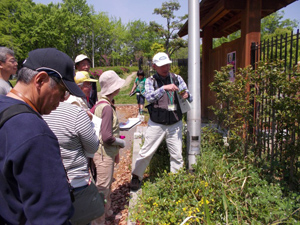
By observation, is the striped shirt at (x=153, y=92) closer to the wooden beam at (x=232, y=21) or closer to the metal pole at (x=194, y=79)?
the metal pole at (x=194, y=79)

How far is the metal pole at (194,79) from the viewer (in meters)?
3.55

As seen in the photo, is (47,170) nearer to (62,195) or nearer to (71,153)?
(62,195)

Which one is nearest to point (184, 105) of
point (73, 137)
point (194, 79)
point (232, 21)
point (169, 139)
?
point (194, 79)

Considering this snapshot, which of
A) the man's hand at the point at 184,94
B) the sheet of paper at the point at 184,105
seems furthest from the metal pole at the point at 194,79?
the man's hand at the point at 184,94

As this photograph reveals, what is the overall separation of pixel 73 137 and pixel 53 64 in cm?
93

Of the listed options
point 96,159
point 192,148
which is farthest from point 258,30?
point 96,159

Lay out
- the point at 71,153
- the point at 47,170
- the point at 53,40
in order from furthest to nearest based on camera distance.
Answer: the point at 53,40 < the point at 71,153 < the point at 47,170

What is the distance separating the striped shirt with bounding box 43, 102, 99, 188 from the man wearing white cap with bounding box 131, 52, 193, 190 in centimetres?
153

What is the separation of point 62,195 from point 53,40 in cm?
5231

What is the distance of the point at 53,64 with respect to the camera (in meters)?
1.33

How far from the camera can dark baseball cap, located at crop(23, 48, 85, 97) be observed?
1.31 meters

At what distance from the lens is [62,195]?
1175mm

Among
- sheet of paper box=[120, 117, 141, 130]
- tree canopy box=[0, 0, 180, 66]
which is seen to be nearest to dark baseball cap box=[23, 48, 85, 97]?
sheet of paper box=[120, 117, 141, 130]

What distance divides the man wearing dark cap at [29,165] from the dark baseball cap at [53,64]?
0.18ft
